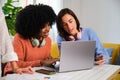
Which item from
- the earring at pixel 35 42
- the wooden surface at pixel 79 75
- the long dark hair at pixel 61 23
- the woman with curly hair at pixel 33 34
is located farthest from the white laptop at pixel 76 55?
the long dark hair at pixel 61 23

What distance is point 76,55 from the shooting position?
1905mm

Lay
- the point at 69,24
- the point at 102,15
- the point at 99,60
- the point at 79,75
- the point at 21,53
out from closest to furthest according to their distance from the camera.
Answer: the point at 79,75 → the point at 21,53 → the point at 99,60 → the point at 69,24 → the point at 102,15

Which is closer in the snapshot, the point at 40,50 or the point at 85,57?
the point at 85,57

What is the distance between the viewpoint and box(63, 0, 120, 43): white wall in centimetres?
429

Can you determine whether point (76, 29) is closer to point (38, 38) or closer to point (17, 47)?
point (38, 38)

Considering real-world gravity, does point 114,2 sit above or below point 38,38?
above

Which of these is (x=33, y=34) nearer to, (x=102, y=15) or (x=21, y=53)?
(x=21, y=53)

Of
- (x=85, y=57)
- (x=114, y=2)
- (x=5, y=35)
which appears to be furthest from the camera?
(x=114, y=2)

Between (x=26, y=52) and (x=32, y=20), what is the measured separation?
300 millimetres

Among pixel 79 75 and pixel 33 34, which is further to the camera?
pixel 33 34

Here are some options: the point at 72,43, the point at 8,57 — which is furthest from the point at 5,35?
the point at 72,43

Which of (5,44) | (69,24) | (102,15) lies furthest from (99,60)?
(102,15)

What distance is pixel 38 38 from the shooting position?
2277 mm

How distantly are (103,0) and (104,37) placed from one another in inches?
25.6
